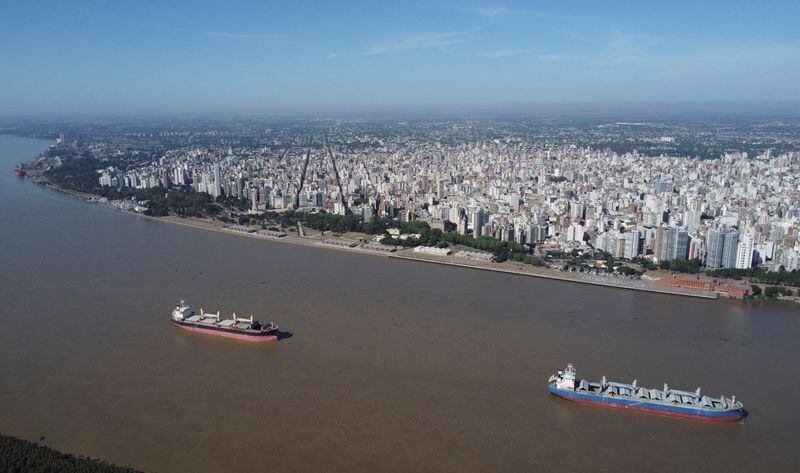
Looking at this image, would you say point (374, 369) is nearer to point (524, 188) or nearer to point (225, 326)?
point (225, 326)

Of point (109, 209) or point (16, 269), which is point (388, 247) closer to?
point (16, 269)

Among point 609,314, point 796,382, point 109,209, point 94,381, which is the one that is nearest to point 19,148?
point 109,209

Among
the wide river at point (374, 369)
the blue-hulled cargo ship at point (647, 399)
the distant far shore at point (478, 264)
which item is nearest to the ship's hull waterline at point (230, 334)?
the wide river at point (374, 369)

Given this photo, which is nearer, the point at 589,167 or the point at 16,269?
the point at 16,269

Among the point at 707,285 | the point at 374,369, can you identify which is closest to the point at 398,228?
the point at 707,285

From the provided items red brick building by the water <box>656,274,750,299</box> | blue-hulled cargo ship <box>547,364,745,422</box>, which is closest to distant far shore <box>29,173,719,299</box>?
red brick building by the water <box>656,274,750,299</box>

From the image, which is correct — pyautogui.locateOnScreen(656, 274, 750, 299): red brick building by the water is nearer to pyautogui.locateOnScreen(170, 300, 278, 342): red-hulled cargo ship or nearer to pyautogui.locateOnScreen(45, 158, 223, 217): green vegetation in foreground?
pyautogui.locateOnScreen(170, 300, 278, 342): red-hulled cargo ship

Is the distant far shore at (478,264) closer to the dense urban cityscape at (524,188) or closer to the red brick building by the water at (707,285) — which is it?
the red brick building by the water at (707,285)
